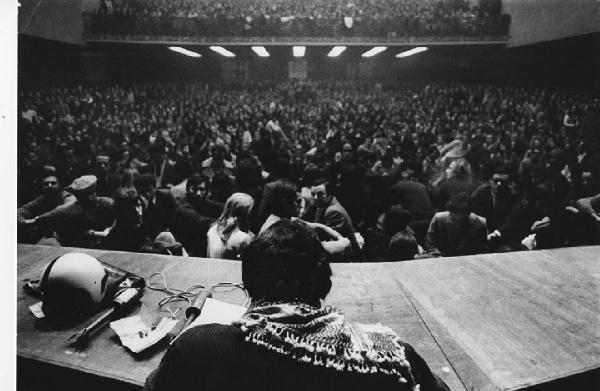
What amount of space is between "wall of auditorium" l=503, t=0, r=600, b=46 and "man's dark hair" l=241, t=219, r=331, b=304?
8.33m

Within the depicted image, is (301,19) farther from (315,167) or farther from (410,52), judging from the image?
(315,167)

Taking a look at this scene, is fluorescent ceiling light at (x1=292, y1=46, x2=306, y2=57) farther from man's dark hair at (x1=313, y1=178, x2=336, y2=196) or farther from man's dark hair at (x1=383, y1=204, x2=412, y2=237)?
man's dark hair at (x1=383, y1=204, x2=412, y2=237)

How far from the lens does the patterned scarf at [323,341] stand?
3.14 feet

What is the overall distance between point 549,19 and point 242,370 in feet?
36.0

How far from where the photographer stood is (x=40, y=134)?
26.8ft

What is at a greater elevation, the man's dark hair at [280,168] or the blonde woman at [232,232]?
the man's dark hair at [280,168]

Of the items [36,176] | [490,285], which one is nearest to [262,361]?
[490,285]

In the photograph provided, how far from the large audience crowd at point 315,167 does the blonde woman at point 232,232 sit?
0.01 m

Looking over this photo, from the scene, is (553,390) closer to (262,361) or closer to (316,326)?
(316,326)

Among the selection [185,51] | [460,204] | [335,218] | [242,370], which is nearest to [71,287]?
[242,370]

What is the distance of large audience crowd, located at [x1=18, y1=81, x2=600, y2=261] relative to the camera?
12.6 feet

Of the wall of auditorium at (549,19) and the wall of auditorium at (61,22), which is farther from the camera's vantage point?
the wall of auditorium at (61,22)

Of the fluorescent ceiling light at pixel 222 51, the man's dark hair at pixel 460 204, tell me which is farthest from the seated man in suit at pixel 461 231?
the fluorescent ceiling light at pixel 222 51

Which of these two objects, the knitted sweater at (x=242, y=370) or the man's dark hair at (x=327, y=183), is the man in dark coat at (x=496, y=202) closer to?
A: the man's dark hair at (x=327, y=183)
